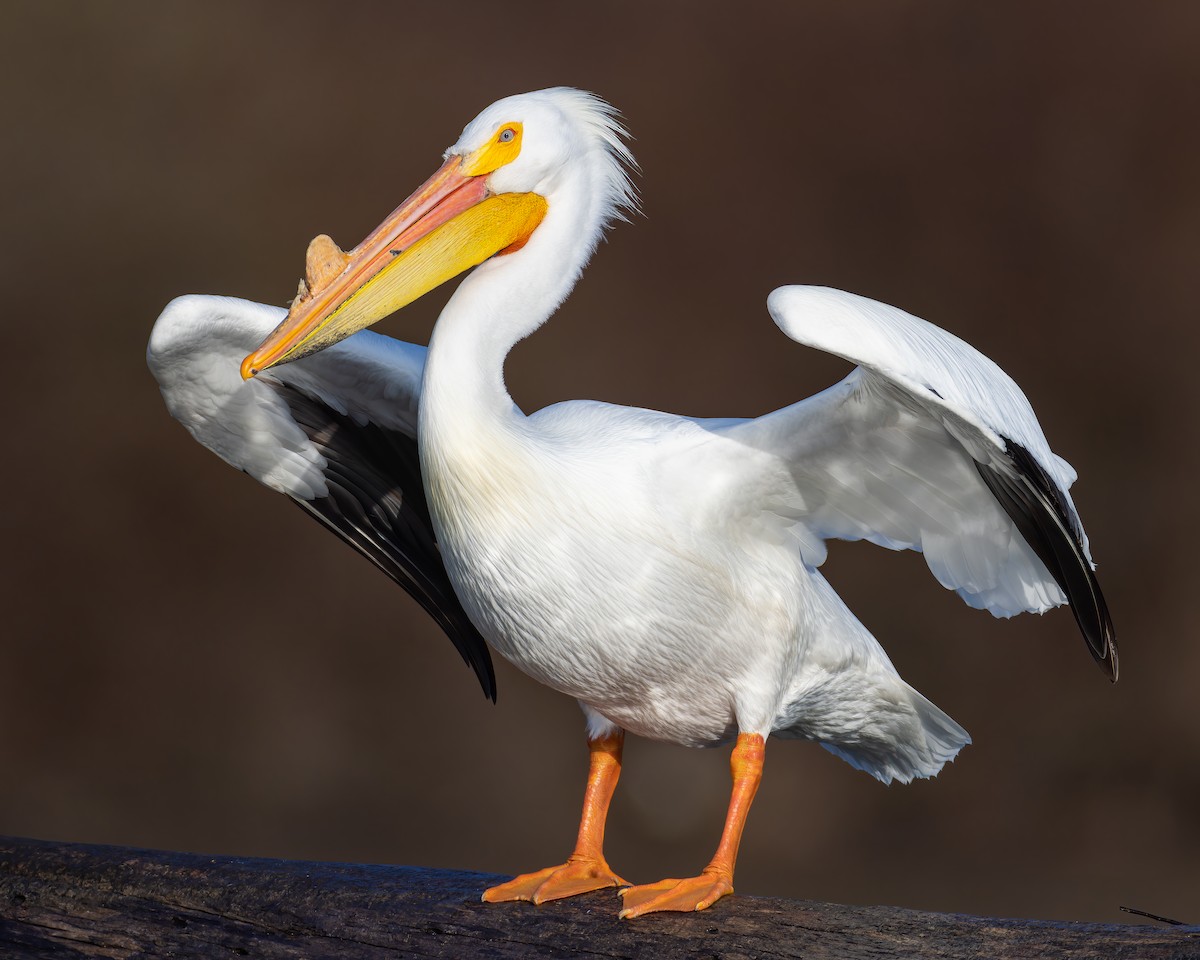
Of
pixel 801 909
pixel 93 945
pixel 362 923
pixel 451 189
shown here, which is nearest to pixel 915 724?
pixel 801 909

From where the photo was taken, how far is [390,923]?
7.20ft

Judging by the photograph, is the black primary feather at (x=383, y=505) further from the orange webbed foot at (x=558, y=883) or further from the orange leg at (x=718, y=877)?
the orange leg at (x=718, y=877)

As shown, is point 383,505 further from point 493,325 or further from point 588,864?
point 588,864

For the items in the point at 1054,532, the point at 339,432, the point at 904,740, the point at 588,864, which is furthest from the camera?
the point at 339,432

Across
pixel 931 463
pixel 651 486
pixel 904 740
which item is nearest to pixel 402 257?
pixel 651 486

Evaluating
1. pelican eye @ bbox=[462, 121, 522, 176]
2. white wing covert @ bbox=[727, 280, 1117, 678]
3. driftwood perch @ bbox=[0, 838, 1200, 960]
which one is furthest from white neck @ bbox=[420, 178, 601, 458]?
driftwood perch @ bbox=[0, 838, 1200, 960]

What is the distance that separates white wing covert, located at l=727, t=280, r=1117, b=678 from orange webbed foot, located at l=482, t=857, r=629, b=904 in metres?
0.63

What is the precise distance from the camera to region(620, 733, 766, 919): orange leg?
2.05m

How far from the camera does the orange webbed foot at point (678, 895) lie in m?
2.04

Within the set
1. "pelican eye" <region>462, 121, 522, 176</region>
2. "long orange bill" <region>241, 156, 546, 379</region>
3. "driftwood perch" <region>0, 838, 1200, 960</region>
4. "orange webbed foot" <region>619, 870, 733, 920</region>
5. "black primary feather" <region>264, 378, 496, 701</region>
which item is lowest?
"driftwood perch" <region>0, 838, 1200, 960</region>

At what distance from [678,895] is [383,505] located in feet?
3.63

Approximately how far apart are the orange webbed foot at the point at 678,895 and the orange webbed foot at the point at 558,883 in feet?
0.40

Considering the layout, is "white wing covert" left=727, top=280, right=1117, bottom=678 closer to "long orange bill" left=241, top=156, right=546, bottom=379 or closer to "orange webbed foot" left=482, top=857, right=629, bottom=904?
"long orange bill" left=241, top=156, right=546, bottom=379

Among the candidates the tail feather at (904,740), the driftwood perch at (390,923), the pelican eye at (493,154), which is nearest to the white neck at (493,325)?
the pelican eye at (493,154)
